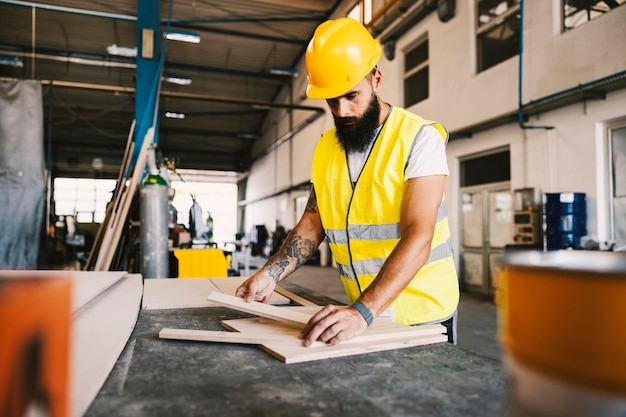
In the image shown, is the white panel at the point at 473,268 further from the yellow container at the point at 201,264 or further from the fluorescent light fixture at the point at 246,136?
the fluorescent light fixture at the point at 246,136

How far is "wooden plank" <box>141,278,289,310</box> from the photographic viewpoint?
1.81 m

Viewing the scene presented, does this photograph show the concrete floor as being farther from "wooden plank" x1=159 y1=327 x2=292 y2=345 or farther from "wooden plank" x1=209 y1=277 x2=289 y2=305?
"wooden plank" x1=159 y1=327 x2=292 y2=345

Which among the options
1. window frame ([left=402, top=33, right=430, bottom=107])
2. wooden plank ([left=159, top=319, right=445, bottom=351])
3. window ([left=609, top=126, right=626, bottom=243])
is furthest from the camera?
window frame ([left=402, top=33, right=430, bottom=107])

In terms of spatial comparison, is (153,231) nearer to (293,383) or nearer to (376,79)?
(376,79)

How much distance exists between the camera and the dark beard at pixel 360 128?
1772 mm

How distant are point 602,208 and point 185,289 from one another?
218 inches

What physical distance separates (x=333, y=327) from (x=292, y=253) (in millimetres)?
863

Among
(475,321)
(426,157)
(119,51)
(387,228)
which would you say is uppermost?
(119,51)

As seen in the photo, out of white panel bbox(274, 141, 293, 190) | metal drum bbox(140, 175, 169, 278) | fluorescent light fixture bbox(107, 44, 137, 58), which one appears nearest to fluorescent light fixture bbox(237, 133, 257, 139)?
white panel bbox(274, 141, 293, 190)

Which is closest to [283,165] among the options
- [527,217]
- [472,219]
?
[472,219]

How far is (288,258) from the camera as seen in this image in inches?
77.4

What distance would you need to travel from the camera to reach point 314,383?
0.91 metres

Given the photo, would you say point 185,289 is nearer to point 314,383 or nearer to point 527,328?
point 314,383

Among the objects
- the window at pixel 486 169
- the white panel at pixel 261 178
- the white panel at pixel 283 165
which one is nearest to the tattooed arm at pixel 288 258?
the window at pixel 486 169
